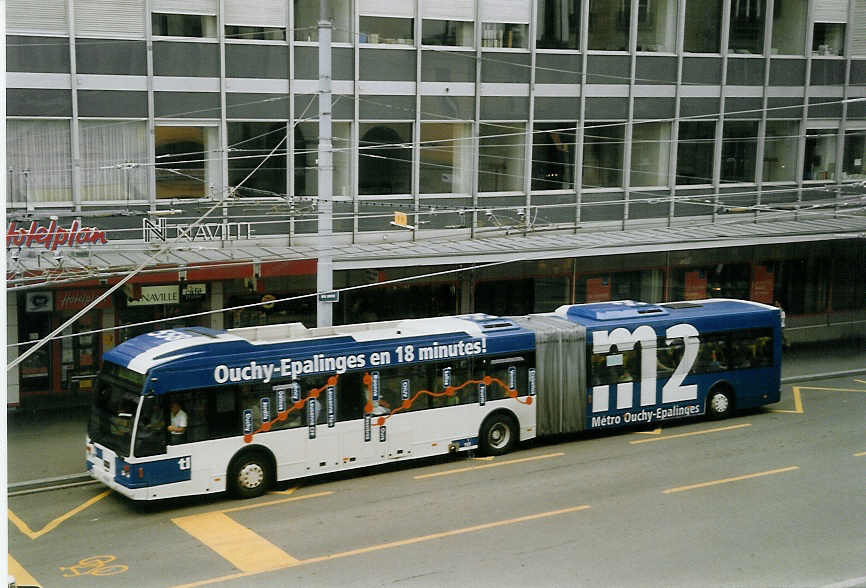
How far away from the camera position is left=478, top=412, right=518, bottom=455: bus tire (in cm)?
1984

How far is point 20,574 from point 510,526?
265 inches

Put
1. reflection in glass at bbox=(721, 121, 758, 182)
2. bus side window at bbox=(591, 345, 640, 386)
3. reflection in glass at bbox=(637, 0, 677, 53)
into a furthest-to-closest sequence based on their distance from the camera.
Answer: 1. reflection in glass at bbox=(721, 121, 758, 182)
2. reflection in glass at bbox=(637, 0, 677, 53)
3. bus side window at bbox=(591, 345, 640, 386)

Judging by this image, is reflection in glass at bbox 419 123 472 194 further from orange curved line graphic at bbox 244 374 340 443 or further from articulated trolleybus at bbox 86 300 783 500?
orange curved line graphic at bbox 244 374 340 443

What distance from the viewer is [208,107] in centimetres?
2261

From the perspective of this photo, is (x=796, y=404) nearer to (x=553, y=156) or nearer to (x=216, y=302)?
(x=553, y=156)

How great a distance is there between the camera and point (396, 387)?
1864cm

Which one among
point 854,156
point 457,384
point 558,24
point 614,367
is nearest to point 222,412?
point 457,384

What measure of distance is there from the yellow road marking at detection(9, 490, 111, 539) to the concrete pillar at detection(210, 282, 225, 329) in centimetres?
722

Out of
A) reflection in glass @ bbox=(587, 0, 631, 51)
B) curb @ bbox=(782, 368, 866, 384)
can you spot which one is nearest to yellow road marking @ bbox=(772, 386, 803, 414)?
curb @ bbox=(782, 368, 866, 384)

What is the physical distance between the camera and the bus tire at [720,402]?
22.9 m

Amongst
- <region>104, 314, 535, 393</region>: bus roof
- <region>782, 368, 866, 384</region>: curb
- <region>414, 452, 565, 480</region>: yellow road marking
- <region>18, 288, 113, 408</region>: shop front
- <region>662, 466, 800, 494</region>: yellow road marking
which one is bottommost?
<region>782, 368, 866, 384</region>: curb

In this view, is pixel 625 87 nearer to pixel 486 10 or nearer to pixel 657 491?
pixel 486 10

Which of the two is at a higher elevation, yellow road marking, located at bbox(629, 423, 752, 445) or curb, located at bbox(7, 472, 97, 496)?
curb, located at bbox(7, 472, 97, 496)

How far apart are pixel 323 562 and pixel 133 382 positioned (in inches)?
182
